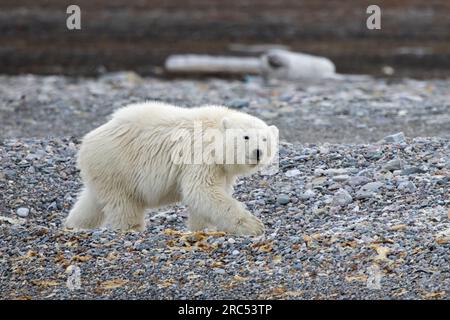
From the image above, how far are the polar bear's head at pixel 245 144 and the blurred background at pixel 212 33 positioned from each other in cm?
1460

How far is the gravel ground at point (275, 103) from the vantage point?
13.4 m

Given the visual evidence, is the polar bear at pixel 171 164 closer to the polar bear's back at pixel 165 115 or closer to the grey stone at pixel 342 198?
the polar bear's back at pixel 165 115

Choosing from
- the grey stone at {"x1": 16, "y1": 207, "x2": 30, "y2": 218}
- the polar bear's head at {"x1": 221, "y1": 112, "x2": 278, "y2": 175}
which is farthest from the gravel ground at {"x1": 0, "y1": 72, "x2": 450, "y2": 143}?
the polar bear's head at {"x1": 221, "y1": 112, "x2": 278, "y2": 175}

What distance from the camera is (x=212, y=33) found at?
96.4 ft

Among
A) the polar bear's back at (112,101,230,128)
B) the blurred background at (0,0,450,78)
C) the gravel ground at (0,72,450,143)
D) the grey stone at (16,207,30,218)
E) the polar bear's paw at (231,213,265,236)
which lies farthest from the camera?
the blurred background at (0,0,450,78)

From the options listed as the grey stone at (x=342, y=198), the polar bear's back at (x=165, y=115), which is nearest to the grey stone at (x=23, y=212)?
the polar bear's back at (x=165, y=115)

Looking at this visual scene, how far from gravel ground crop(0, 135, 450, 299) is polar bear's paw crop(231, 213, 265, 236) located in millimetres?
127

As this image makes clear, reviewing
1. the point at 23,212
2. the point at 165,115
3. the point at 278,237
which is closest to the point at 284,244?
the point at 278,237

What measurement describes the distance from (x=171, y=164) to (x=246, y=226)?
0.84 m

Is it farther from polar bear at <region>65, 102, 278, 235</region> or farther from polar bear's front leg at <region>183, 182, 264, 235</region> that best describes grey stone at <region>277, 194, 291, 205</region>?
polar bear's front leg at <region>183, 182, 264, 235</region>

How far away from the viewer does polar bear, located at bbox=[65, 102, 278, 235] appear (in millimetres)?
7992

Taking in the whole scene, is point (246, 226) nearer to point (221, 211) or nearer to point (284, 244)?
point (221, 211)

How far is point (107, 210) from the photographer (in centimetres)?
849
